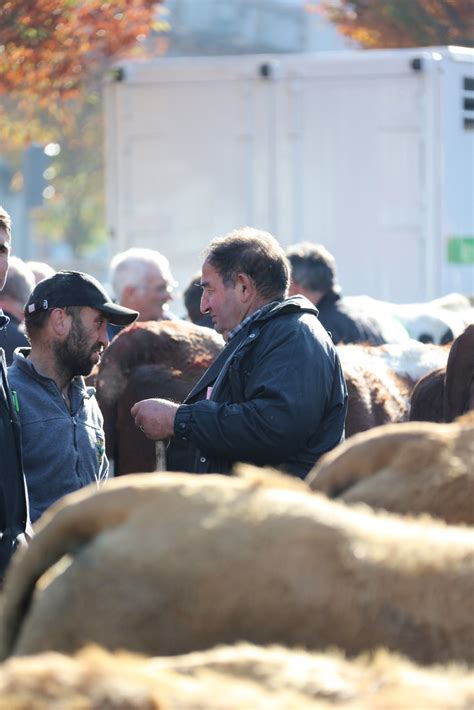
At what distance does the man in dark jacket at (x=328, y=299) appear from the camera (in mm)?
7229

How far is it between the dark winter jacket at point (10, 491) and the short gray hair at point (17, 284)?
260 cm

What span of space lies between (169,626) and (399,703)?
334 mm

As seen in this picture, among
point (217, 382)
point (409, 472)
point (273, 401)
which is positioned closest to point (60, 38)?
point (217, 382)

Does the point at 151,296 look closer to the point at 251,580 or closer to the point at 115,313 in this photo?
the point at 115,313

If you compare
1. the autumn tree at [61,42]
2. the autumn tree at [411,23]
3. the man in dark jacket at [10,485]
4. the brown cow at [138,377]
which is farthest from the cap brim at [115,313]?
the autumn tree at [411,23]

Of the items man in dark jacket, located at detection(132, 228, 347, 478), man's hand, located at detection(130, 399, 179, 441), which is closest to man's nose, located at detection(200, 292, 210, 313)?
man in dark jacket, located at detection(132, 228, 347, 478)

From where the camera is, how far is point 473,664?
1.46m

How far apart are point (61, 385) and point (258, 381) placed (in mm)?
617

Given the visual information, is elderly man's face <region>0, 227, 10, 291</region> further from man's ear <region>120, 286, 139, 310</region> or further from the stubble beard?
man's ear <region>120, 286, 139, 310</region>

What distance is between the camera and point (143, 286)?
7.15 metres

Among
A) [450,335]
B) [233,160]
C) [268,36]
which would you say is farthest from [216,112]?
[268,36]

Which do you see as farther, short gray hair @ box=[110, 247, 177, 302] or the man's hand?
short gray hair @ box=[110, 247, 177, 302]

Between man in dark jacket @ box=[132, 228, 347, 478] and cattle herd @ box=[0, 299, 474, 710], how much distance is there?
2197 mm

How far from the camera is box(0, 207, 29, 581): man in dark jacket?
3406 millimetres
